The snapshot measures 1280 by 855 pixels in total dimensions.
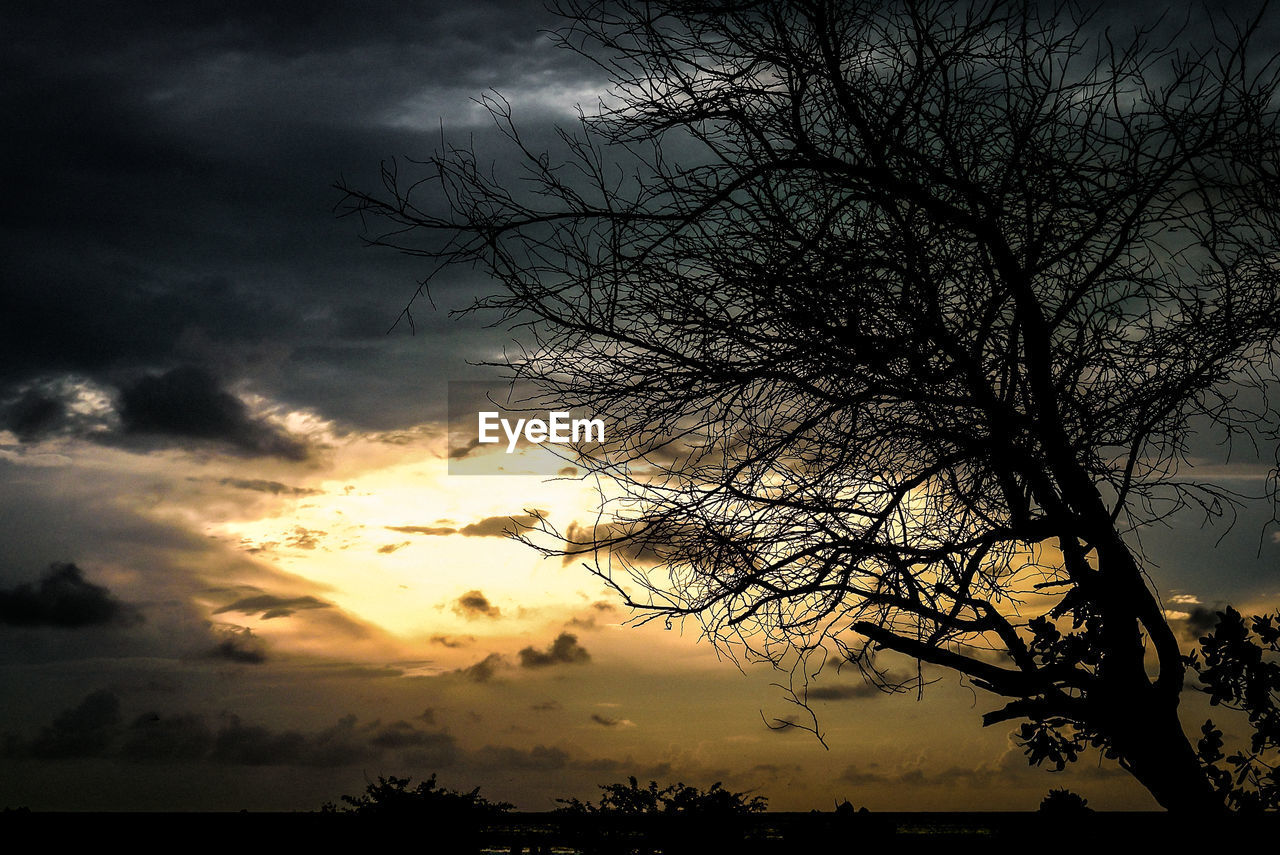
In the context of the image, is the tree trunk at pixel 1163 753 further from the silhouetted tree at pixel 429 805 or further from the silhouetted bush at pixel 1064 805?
the silhouetted tree at pixel 429 805

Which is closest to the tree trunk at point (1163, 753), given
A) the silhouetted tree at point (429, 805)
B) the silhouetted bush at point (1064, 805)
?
the silhouetted bush at point (1064, 805)

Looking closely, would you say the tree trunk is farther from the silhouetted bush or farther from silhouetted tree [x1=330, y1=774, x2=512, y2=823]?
silhouetted tree [x1=330, y1=774, x2=512, y2=823]

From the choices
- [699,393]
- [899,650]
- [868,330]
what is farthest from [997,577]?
[699,393]

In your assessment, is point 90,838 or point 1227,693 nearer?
point 90,838

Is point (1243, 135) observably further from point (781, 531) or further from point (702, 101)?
point (781, 531)

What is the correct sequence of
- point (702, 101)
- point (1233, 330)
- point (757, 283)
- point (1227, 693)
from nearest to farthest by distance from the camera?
point (757, 283)
point (702, 101)
point (1233, 330)
point (1227, 693)

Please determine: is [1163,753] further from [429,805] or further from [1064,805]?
[429,805]

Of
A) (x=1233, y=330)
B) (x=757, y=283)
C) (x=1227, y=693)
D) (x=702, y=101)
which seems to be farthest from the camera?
(x=1227, y=693)

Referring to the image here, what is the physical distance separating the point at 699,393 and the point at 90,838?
4637 millimetres

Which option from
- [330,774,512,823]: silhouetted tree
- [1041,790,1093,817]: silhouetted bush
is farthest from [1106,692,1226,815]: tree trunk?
[330,774,512,823]: silhouetted tree

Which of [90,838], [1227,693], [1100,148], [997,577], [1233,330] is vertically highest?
[1100,148]

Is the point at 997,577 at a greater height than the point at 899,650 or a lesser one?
greater

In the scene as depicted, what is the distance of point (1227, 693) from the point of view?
25.6 ft

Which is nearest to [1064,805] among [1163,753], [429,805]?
[1163,753]
